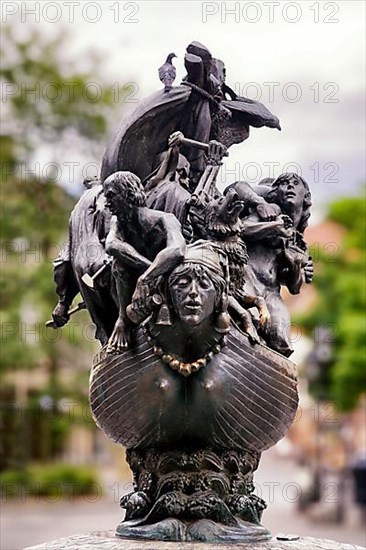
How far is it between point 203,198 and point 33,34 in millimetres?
20651

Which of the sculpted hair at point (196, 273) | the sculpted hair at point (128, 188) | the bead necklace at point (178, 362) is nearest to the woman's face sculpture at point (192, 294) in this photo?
the sculpted hair at point (196, 273)

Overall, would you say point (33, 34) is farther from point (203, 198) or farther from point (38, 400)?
point (203, 198)

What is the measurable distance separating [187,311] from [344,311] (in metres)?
26.0

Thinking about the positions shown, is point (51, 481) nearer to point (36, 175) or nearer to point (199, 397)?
point (36, 175)

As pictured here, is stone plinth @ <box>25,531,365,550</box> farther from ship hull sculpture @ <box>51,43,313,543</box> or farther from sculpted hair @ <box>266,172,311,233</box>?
sculpted hair @ <box>266,172,311,233</box>

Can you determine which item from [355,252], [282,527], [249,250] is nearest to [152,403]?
[249,250]

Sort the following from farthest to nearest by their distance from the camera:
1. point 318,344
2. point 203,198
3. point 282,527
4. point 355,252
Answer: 1. point 355,252
2. point 318,344
3. point 282,527
4. point 203,198

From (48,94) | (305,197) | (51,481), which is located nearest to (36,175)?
(48,94)

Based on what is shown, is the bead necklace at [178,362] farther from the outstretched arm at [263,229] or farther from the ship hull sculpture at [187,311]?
the outstretched arm at [263,229]

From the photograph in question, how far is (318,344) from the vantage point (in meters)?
29.2

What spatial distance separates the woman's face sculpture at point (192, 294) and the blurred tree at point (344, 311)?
21.8 metres

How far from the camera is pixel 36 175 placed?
26.1m

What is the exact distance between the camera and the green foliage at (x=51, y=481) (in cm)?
2780

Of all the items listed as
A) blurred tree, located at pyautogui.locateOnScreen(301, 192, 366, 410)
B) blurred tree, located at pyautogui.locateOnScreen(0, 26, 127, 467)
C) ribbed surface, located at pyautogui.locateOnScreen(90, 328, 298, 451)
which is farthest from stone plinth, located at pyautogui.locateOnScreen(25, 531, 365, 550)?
blurred tree, located at pyautogui.locateOnScreen(301, 192, 366, 410)
